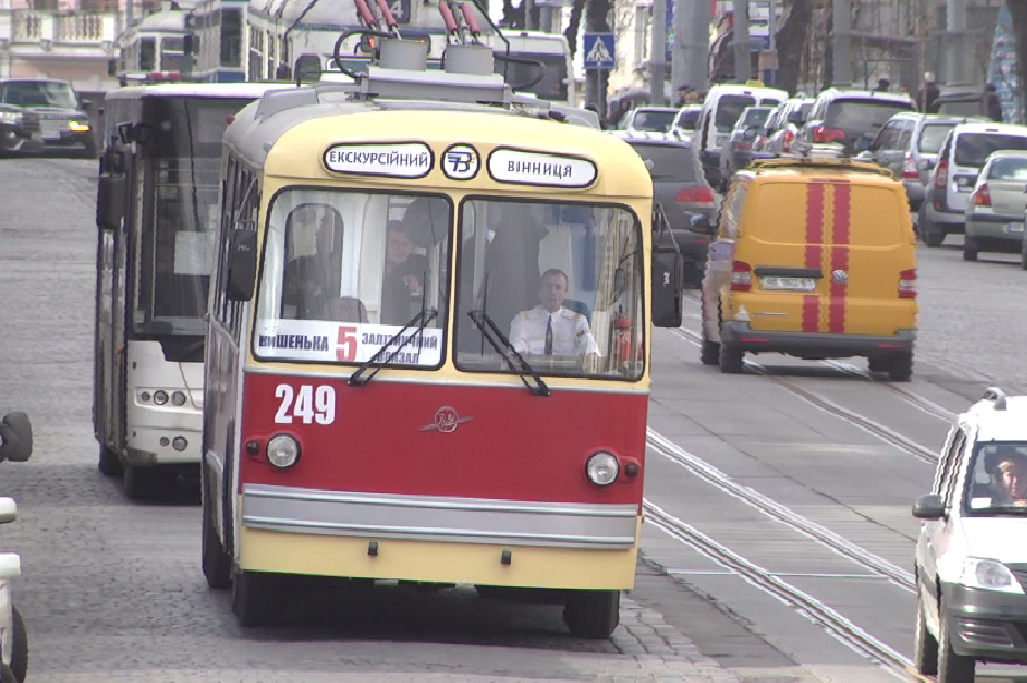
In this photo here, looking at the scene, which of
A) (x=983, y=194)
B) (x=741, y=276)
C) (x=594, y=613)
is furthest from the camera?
(x=983, y=194)

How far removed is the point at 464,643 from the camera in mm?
10906

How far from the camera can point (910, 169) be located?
41.7 meters

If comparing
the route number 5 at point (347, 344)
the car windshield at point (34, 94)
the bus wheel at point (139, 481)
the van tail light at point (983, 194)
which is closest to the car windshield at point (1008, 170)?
the van tail light at point (983, 194)

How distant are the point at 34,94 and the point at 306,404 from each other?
49323 mm

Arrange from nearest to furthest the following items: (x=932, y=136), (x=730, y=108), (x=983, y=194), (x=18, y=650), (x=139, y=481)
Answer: (x=18, y=650) < (x=139, y=481) < (x=983, y=194) < (x=932, y=136) < (x=730, y=108)

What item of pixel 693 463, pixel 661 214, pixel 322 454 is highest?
pixel 661 214

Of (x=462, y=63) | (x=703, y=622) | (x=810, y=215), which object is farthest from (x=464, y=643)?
(x=810, y=215)

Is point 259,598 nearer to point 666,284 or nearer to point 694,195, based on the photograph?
point 666,284

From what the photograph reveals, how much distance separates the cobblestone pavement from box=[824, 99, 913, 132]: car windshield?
101 ft

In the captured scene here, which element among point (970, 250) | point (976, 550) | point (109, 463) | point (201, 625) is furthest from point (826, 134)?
point (976, 550)

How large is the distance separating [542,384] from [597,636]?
1.28m

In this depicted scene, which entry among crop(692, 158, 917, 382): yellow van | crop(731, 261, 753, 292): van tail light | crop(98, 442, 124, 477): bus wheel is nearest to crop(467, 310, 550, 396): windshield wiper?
crop(98, 442, 124, 477): bus wheel

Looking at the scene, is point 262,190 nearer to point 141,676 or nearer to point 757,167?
point 141,676

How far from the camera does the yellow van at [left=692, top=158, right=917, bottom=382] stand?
2283 cm
